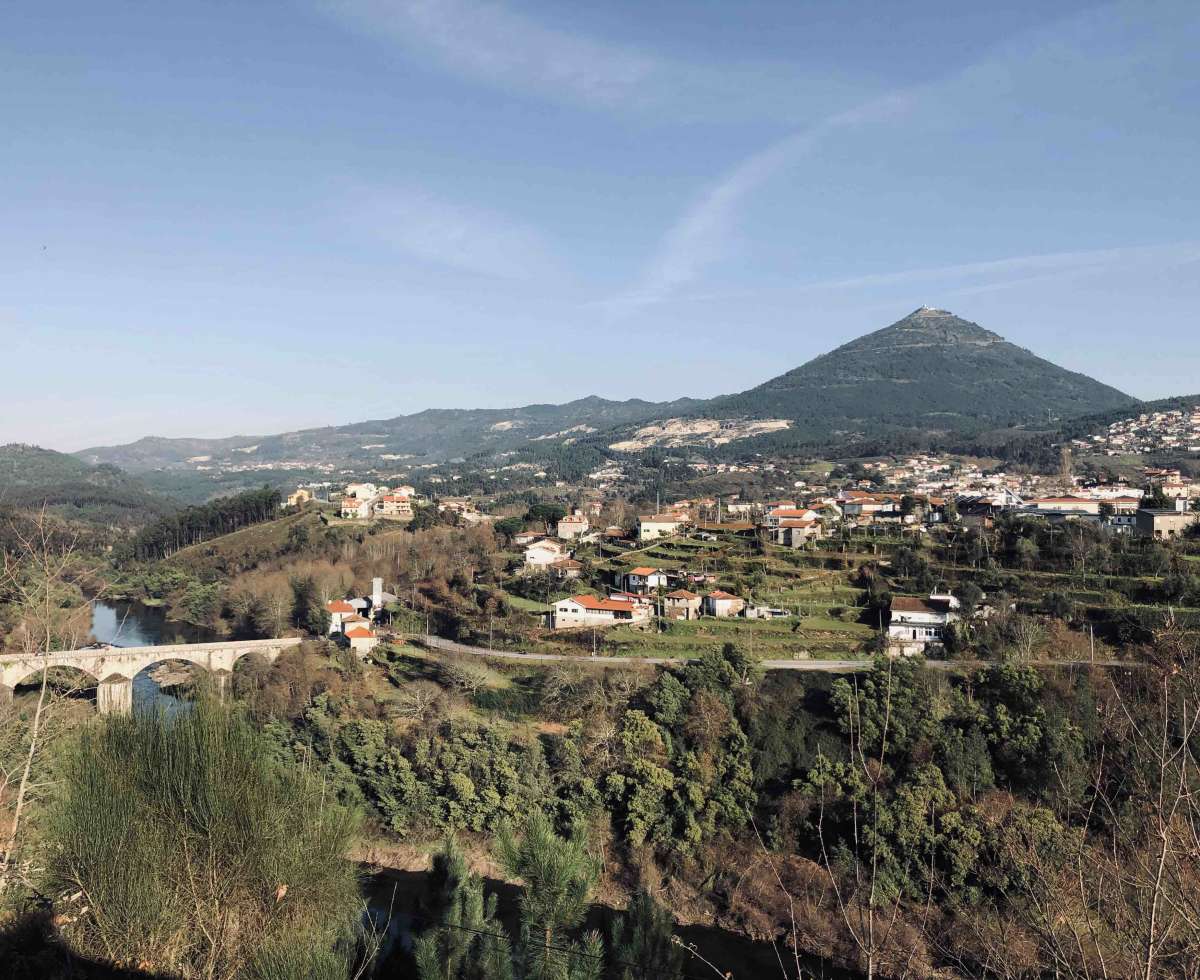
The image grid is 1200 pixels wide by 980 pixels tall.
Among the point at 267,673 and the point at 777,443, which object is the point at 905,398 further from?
the point at 267,673

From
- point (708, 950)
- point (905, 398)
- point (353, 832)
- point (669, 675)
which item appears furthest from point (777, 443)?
point (353, 832)

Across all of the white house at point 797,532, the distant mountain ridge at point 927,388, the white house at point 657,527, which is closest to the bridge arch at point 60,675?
the white house at point 657,527

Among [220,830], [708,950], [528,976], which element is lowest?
[708,950]

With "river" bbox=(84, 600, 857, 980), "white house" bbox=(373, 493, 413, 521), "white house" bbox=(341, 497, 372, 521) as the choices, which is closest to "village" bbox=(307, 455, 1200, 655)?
"white house" bbox=(373, 493, 413, 521)

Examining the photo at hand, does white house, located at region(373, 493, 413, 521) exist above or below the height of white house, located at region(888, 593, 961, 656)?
above

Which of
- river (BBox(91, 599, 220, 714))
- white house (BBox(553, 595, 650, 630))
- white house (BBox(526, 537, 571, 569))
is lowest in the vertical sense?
river (BBox(91, 599, 220, 714))

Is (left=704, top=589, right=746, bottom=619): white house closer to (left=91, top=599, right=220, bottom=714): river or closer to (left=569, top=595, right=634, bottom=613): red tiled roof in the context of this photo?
(left=569, top=595, right=634, bottom=613): red tiled roof
